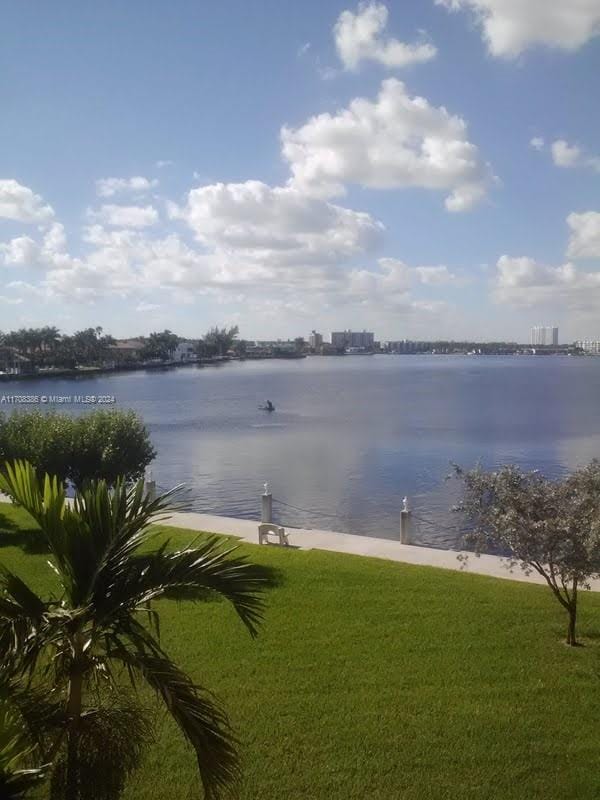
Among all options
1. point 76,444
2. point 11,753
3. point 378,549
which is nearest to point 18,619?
point 11,753

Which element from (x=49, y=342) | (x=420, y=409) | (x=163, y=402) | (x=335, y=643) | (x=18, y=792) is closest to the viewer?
(x=18, y=792)

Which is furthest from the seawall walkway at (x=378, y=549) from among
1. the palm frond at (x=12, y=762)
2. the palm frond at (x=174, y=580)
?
the palm frond at (x=12, y=762)

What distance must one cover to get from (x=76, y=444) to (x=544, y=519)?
40.6 ft

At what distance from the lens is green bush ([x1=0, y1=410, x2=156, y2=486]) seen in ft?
55.9

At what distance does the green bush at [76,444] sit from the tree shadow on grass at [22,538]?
1.69 meters

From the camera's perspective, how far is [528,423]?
54031 millimetres

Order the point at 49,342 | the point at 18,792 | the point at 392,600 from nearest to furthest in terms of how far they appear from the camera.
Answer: the point at 18,792, the point at 392,600, the point at 49,342

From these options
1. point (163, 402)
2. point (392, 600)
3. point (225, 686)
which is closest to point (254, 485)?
point (392, 600)

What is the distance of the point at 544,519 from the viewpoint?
823cm

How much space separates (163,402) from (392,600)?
225 ft

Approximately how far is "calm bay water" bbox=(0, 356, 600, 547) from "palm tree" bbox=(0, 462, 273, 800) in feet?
15.8

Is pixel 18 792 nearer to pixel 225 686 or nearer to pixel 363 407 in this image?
pixel 225 686

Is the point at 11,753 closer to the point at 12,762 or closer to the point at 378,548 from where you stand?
the point at 12,762

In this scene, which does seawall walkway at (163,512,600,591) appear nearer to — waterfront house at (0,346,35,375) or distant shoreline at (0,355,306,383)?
distant shoreline at (0,355,306,383)
